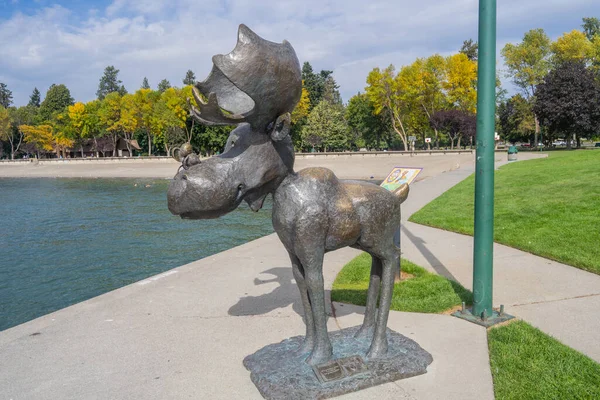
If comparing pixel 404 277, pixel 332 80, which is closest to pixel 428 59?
pixel 332 80

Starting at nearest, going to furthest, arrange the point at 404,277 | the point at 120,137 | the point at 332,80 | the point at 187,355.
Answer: the point at 187,355 < the point at 404,277 < the point at 120,137 < the point at 332,80

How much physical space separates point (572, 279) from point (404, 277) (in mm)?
2338

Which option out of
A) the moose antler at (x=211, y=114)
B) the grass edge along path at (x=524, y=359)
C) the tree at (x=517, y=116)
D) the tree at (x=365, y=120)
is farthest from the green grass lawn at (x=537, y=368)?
the tree at (x=365, y=120)

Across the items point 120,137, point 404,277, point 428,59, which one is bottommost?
point 404,277

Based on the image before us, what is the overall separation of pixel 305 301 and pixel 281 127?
1.51 meters

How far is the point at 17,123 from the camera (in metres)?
81.8

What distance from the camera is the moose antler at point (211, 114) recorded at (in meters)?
2.85

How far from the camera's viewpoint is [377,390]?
354cm

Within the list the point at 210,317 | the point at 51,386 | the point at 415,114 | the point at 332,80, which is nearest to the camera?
the point at 51,386

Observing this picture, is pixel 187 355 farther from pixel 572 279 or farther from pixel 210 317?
pixel 572 279

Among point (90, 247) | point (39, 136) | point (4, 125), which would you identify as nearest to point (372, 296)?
point (90, 247)

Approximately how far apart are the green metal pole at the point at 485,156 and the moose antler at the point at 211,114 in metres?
3.14

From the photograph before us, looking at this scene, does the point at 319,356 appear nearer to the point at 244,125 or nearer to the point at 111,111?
the point at 244,125

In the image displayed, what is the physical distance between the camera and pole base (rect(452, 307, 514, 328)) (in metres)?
5.02
